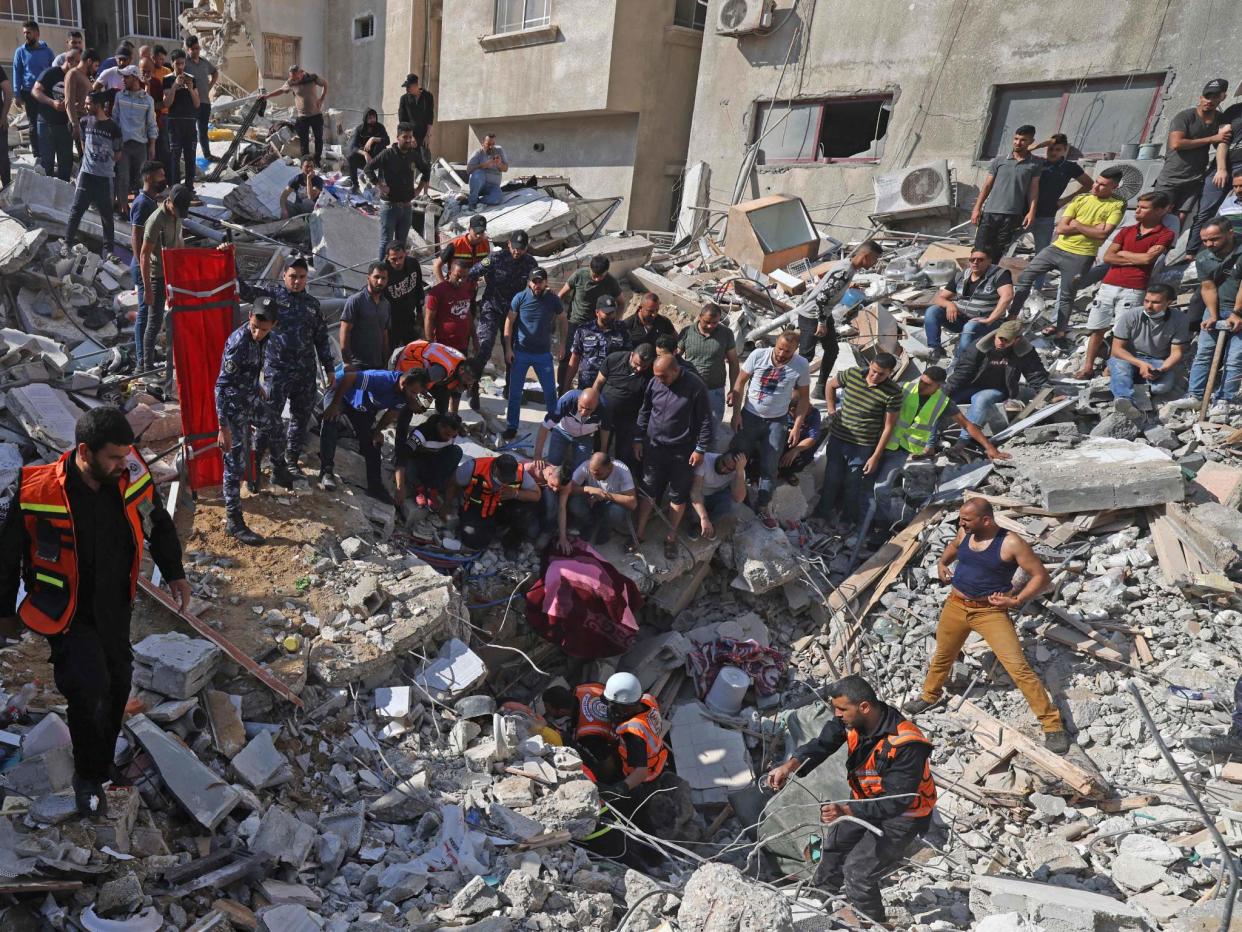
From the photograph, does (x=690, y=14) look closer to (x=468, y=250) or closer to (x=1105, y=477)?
(x=468, y=250)

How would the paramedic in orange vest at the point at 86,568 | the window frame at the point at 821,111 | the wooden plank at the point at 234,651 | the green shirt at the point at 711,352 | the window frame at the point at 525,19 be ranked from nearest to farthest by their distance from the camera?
the paramedic in orange vest at the point at 86,568 → the wooden plank at the point at 234,651 → the green shirt at the point at 711,352 → the window frame at the point at 821,111 → the window frame at the point at 525,19

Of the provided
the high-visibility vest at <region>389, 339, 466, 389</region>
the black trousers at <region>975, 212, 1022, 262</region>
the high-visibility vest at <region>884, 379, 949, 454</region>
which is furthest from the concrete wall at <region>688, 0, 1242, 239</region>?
the high-visibility vest at <region>389, 339, 466, 389</region>

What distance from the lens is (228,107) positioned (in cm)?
1609

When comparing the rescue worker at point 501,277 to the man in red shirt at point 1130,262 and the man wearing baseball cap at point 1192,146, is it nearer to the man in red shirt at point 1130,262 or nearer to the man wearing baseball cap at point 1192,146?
the man in red shirt at point 1130,262

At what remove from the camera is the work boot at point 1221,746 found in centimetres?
553

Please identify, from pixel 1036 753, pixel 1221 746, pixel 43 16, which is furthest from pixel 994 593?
pixel 43 16

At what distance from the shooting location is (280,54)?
A: 20.8 metres

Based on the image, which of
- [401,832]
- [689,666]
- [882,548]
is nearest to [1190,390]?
[882,548]

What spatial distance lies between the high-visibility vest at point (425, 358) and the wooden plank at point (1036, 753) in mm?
4834

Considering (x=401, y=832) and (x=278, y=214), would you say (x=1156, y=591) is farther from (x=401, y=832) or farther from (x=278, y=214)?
(x=278, y=214)

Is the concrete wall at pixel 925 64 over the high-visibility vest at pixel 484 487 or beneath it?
over

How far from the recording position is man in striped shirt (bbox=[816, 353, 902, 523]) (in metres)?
7.50

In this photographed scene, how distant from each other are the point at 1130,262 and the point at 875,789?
237 inches

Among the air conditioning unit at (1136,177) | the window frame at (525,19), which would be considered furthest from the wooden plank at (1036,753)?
the window frame at (525,19)
